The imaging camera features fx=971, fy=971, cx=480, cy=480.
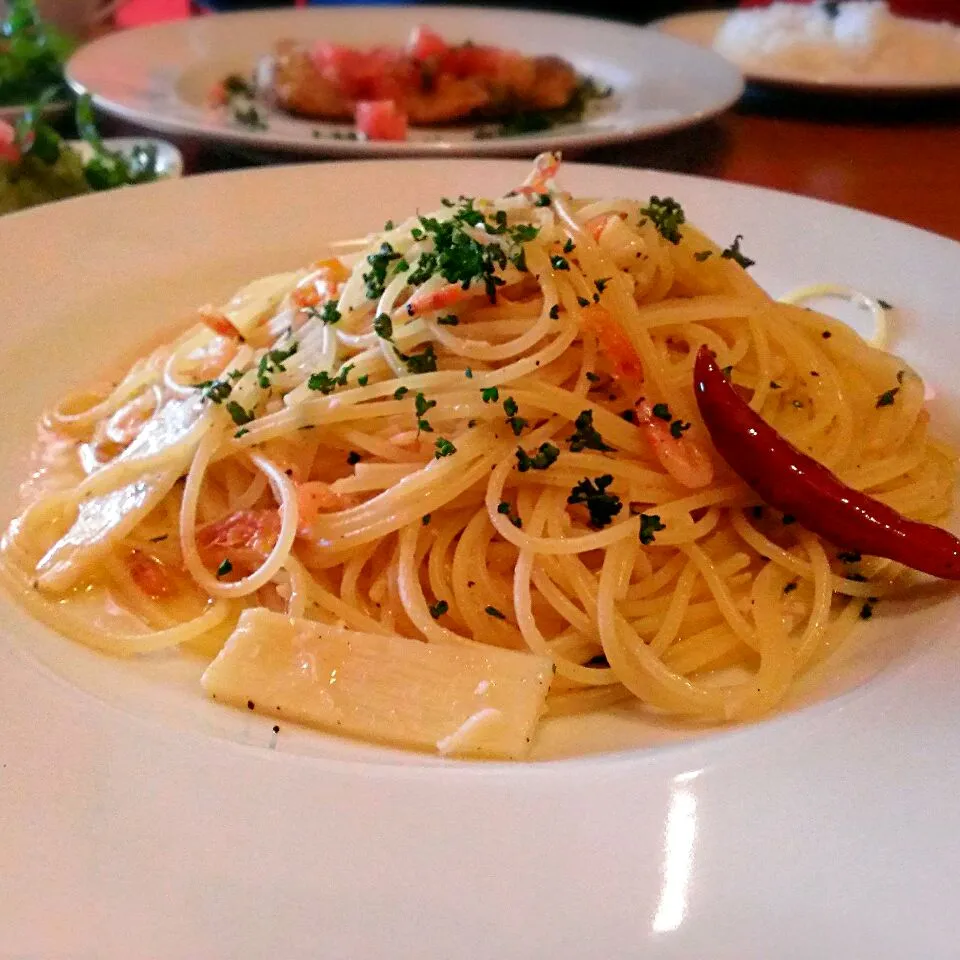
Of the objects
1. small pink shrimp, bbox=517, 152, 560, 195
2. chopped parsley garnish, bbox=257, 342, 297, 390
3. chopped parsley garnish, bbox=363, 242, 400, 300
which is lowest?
chopped parsley garnish, bbox=257, 342, 297, 390

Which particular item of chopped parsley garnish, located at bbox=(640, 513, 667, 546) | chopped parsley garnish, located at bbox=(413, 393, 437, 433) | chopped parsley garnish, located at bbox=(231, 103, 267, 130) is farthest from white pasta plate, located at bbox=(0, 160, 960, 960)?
chopped parsley garnish, located at bbox=(231, 103, 267, 130)

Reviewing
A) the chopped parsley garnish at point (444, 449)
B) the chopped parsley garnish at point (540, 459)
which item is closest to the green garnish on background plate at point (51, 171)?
the chopped parsley garnish at point (444, 449)

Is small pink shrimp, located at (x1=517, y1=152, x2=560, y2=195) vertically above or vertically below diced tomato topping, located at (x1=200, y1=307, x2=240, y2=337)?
above

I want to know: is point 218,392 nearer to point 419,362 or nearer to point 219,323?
point 219,323

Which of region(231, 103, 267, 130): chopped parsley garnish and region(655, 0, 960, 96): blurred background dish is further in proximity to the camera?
region(655, 0, 960, 96): blurred background dish

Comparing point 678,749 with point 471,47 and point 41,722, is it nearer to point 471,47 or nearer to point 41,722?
point 41,722

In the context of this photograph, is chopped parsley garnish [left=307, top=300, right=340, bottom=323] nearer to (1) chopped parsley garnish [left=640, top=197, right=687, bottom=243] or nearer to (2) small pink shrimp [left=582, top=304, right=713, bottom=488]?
(2) small pink shrimp [left=582, top=304, right=713, bottom=488]

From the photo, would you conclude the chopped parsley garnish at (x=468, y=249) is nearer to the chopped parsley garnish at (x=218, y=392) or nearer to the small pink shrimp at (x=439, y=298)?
the small pink shrimp at (x=439, y=298)

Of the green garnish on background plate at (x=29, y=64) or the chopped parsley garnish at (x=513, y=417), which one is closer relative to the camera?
the chopped parsley garnish at (x=513, y=417)
